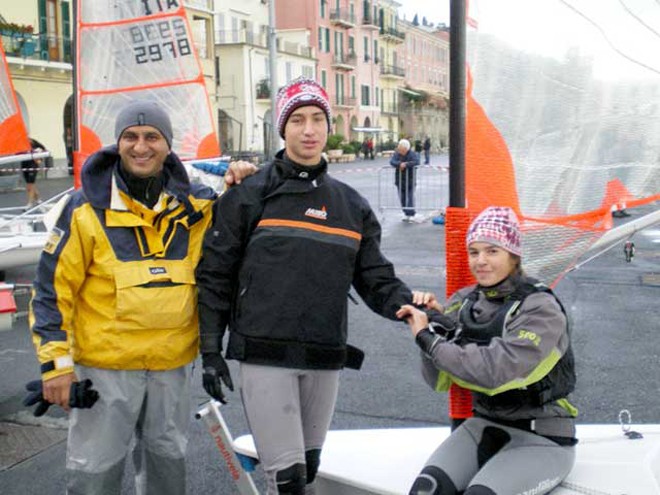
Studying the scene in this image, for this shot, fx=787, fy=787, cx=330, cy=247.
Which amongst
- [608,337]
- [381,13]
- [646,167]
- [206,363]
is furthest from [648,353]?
[381,13]

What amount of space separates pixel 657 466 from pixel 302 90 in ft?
5.41

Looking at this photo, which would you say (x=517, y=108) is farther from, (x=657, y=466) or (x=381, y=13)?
(x=381, y=13)

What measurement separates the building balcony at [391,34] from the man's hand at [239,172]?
240ft

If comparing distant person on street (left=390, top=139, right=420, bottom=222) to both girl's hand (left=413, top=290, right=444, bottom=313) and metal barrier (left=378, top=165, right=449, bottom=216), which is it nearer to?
metal barrier (left=378, top=165, right=449, bottom=216)

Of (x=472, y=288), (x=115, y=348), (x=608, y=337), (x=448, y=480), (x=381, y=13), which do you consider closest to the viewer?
(x=448, y=480)

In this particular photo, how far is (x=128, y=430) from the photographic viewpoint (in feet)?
8.66

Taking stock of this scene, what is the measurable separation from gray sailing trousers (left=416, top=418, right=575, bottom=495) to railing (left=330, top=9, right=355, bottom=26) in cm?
6189

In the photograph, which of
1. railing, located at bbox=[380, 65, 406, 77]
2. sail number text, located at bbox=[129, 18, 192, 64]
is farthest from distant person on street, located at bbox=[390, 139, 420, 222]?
railing, located at bbox=[380, 65, 406, 77]

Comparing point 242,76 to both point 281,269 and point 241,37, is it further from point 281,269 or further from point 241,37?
point 281,269

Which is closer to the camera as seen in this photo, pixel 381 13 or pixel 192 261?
pixel 192 261

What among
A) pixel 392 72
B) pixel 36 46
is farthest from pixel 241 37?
pixel 392 72

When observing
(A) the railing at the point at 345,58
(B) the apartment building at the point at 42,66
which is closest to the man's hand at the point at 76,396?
(B) the apartment building at the point at 42,66

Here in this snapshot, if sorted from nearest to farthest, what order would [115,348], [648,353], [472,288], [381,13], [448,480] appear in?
1. [448,480]
2. [115,348]
3. [472,288]
4. [648,353]
5. [381,13]

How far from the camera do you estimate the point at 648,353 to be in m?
5.75
